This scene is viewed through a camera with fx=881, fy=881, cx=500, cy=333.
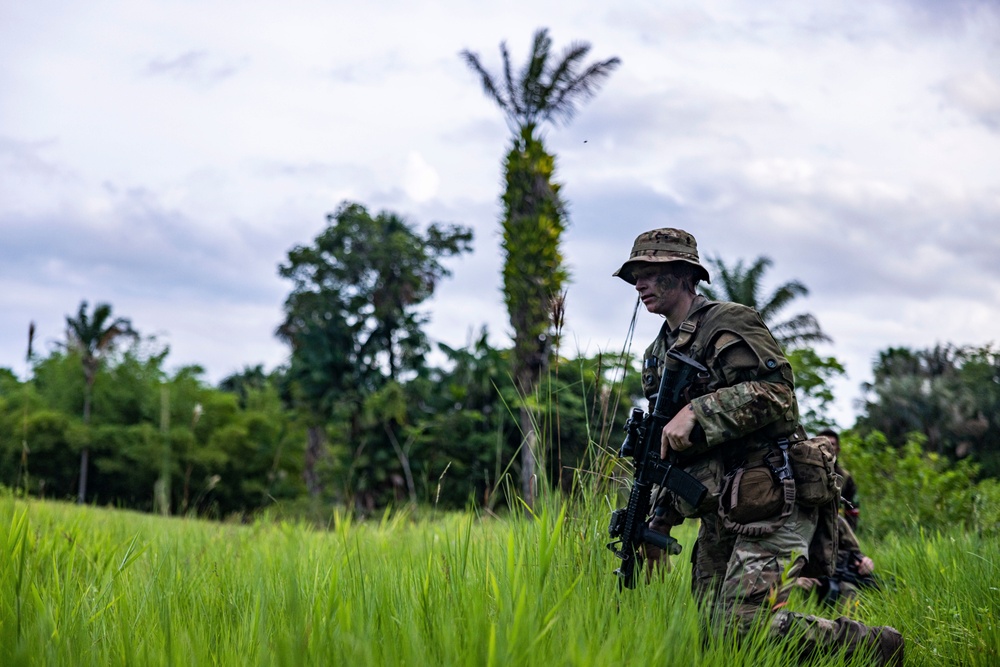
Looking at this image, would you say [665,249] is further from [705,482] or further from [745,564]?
[745,564]

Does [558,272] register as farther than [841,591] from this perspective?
Yes

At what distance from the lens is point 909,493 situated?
9.48 metres

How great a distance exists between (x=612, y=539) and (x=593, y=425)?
0.49m

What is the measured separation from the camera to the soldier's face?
3859mm

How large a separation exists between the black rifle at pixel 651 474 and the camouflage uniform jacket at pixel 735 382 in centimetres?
9

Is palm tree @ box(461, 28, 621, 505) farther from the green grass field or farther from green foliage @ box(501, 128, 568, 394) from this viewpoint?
the green grass field

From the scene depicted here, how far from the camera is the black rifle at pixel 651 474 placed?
3.50 meters

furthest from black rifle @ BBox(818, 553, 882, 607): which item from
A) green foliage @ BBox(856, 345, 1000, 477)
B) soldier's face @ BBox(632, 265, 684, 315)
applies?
green foliage @ BBox(856, 345, 1000, 477)

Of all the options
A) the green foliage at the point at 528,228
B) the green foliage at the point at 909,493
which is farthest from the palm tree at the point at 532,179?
the green foliage at the point at 909,493

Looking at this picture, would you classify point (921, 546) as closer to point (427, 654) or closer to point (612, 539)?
point (612, 539)

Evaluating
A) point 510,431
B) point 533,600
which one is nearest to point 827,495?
point 533,600

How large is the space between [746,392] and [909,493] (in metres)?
7.14

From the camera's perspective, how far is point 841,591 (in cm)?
548

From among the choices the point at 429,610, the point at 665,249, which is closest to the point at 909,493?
the point at 665,249
